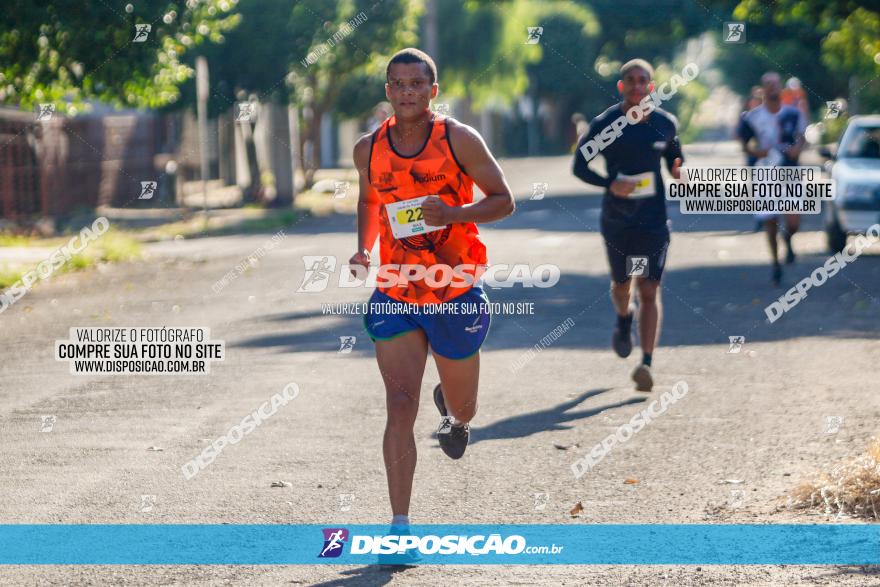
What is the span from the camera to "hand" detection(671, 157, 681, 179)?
9758 mm

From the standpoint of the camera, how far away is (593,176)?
33.0 ft

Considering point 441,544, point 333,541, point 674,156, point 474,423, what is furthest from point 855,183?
point 333,541

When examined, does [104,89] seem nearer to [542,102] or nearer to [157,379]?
[157,379]

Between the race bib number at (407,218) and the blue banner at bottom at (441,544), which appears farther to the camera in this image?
the race bib number at (407,218)

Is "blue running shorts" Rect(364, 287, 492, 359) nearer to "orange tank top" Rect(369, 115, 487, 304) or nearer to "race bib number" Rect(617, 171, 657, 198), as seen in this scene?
"orange tank top" Rect(369, 115, 487, 304)

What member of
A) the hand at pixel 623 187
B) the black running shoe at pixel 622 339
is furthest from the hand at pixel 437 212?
the black running shoe at pixel 622 339

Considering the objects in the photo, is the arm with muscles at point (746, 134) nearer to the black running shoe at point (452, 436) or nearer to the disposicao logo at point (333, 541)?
the black running shoe at point (452, 436)

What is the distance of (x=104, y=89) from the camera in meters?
18.9

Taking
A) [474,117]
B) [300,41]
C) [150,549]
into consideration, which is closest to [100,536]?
[150,549]

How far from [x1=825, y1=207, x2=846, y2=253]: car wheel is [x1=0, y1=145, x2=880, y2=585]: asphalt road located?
2531 mm

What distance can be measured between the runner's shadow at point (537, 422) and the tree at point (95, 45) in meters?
9.50

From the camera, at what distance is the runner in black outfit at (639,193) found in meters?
9.66

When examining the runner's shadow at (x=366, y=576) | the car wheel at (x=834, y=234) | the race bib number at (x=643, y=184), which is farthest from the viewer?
the car wheel at (x=834, y=234)

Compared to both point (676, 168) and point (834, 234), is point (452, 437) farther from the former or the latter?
point (834, 234)
